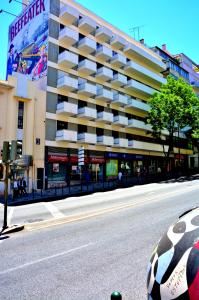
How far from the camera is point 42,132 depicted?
88.6 feet

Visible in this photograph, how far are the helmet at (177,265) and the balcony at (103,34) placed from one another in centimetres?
3562

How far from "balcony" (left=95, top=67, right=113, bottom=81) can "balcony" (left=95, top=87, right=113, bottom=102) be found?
153 cm

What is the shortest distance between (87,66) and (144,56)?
44.6 ft

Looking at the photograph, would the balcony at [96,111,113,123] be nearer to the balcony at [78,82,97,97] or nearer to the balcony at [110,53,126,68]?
the balcony at [78,82,97,97]

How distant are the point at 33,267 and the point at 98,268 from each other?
1.42 meters

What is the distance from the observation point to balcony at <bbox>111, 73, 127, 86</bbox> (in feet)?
117

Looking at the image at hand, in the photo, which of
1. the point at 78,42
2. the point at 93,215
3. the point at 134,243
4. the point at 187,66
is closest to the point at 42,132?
the point at 78,42

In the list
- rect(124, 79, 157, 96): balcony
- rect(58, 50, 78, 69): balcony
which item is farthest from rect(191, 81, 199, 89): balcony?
rect(58, 50, 78, 69): balcony

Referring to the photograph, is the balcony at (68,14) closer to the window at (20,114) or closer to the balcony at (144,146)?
the window at (20,114)

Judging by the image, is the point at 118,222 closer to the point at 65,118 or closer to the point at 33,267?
the point at 33,267

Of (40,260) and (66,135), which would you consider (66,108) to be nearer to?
(66,135)

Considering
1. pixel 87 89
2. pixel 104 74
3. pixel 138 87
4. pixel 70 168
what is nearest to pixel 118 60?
pixel 104 74

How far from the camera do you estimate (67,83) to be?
94.2 feet

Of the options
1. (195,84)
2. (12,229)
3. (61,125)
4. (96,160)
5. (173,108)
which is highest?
(195,84)
